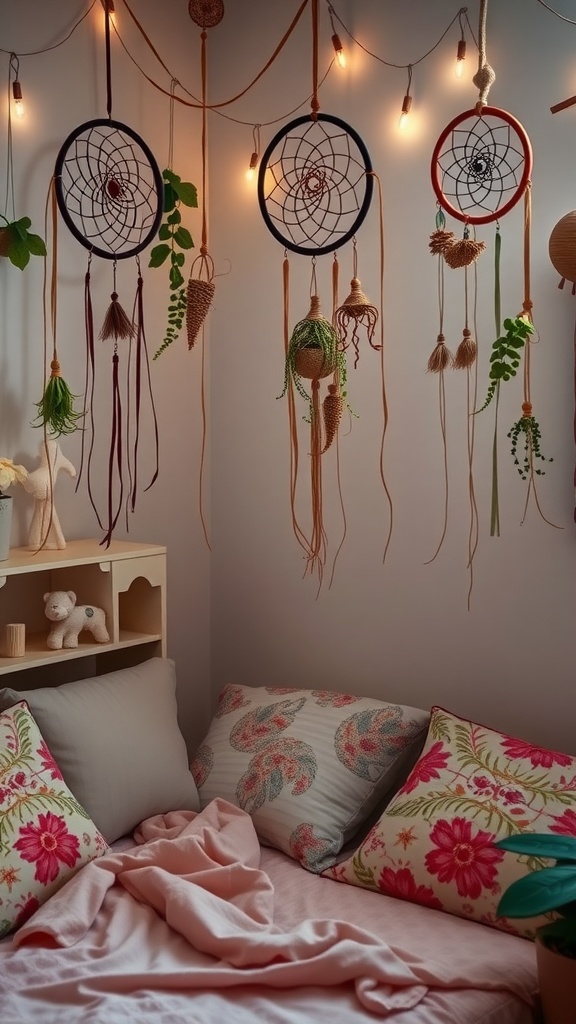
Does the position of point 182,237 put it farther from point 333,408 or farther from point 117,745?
point 117,745

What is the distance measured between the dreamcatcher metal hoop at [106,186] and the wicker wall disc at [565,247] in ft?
3.38

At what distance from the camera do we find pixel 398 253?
8.25 ft

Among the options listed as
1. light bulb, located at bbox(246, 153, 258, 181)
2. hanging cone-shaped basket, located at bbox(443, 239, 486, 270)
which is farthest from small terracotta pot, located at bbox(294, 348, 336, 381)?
light bulb, located at bbox(246, 153, 258, 181)

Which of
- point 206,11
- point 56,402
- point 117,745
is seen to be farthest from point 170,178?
point 117,745

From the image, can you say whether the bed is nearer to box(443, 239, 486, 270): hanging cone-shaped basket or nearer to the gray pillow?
the gray pillow

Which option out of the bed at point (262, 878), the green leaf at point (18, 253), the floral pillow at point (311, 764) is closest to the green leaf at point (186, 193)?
the green leaf at point (18, 253)

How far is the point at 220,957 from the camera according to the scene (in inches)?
66.0

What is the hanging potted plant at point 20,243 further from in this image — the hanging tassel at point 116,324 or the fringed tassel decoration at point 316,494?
the fringed tassel decoration at point 316,494

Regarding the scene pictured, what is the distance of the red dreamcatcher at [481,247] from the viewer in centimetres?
189

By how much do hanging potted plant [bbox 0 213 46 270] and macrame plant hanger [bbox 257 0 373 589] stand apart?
0.56 meters

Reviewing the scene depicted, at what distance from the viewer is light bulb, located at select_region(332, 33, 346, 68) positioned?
255 cm

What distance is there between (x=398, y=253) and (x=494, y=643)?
106cm

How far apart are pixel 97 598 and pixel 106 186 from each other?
1062 millimetres

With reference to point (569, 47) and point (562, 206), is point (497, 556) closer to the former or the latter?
point (562, 206)
